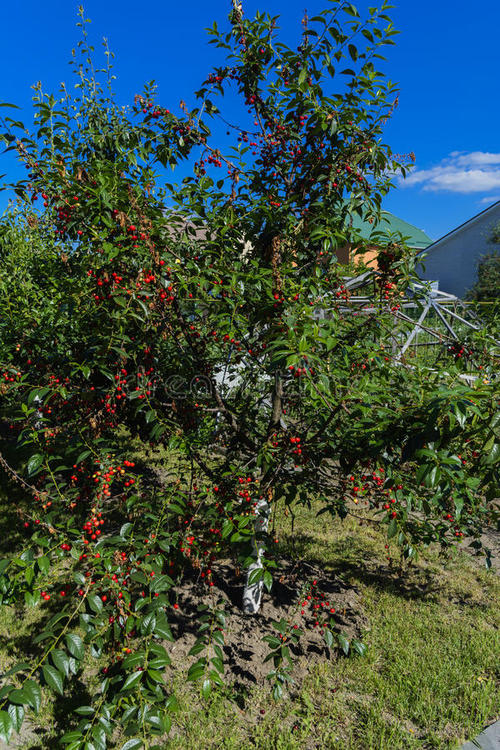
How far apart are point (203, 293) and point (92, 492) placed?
142cm

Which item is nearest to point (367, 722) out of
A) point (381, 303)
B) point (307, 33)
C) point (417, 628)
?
point (417, 628)

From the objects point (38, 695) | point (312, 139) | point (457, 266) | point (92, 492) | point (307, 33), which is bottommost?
point (38, 695)

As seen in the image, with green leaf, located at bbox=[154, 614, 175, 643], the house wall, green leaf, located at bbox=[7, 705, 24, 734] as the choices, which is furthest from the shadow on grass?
the house wall

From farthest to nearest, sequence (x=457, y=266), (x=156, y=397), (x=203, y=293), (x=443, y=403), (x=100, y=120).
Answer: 1. (x=457, y=266)
2. (x=100, y=120)
3. (x=156, y=397)
4. (x=203, y=293)
5. (x=443, y=403)

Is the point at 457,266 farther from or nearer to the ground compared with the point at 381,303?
farther from the ground

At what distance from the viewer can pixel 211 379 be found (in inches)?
121

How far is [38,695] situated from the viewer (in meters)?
1.60

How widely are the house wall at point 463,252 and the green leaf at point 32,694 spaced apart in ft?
79.0

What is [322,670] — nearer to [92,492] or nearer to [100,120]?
[92,492]

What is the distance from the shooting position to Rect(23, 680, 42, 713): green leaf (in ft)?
5.11

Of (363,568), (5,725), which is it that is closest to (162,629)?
(5,725)

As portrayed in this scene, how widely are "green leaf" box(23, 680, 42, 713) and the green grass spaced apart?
137 cm

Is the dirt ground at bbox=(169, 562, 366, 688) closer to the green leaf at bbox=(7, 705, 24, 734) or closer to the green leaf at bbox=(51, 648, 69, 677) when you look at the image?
the green leaf at bbox=(51, 648, 69, 677)

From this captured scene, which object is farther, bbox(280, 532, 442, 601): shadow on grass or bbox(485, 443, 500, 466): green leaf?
bbox(280, 532, 442, 601): shadow on grass
